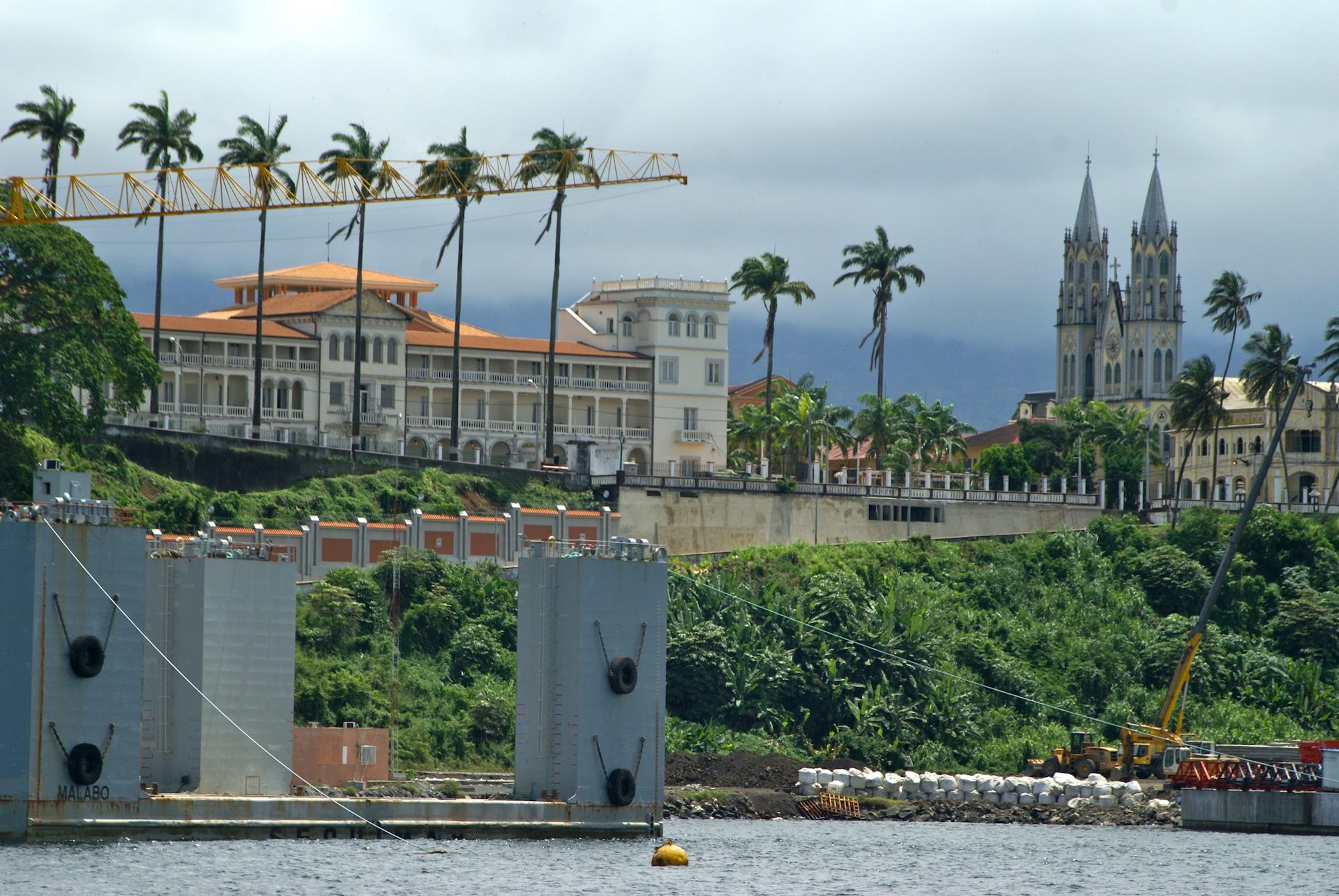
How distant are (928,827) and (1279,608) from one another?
3149 centimetres

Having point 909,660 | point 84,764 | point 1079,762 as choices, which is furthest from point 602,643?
point 909,660

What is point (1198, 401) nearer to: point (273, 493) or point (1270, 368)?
point (1270, 368)

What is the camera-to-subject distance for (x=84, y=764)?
2110 inches

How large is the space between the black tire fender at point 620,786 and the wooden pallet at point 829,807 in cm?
1585

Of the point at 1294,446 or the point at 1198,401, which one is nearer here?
the point at 1198,401

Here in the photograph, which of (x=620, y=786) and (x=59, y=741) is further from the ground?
(x=59, y=741)

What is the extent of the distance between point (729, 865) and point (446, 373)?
6797cm

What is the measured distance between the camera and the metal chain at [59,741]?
53188mm

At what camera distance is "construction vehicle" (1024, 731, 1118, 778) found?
79438mm

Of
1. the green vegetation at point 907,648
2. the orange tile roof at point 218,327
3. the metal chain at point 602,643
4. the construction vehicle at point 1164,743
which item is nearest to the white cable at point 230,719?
the metal chain at point 602,643

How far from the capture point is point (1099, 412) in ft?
511

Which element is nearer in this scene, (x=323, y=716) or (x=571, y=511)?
(x=323, y=716)

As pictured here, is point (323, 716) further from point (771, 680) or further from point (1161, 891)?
point (1161, 891)

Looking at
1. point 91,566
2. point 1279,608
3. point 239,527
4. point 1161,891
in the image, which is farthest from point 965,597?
point 91,566
